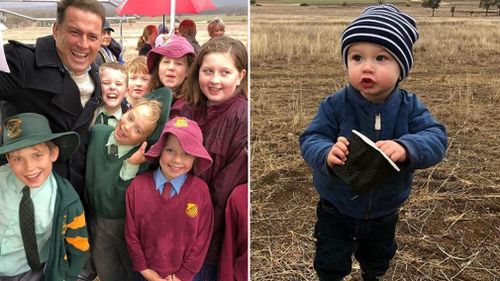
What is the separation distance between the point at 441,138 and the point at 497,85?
6965 millimetres

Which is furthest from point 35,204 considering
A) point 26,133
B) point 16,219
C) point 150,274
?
point 150,274

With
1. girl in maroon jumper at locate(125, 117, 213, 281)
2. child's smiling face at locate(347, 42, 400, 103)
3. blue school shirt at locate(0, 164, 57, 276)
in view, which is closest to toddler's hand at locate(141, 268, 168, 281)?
girl in maroon jumper at locate(125, 117, 213, 281)

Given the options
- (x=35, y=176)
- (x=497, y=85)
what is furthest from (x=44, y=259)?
(x=497, y=85)

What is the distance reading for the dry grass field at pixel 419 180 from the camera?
3.28 meters

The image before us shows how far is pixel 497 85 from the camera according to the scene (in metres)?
8.02

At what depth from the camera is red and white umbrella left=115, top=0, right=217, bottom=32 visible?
172 cm

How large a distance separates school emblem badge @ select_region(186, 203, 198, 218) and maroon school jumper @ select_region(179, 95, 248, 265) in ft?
0.26

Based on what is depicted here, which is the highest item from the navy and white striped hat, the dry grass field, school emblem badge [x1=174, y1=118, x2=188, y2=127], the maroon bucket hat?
the navy and white striped hat

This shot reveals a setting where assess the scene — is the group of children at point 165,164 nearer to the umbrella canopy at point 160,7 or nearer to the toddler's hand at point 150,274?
the toddler's hand at point 150,274

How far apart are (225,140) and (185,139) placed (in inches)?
5.0

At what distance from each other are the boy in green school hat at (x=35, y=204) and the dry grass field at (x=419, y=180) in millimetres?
1766

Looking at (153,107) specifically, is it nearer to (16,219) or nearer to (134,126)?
(134,126)

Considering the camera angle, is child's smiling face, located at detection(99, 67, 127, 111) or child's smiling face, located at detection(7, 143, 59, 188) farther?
child's smiling face, located at detection(99, 67, 127, 111)

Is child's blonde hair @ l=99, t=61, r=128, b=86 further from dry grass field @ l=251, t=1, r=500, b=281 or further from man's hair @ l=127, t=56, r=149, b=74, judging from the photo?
dry grass field @ l=251, t=1, r=500, b=281
